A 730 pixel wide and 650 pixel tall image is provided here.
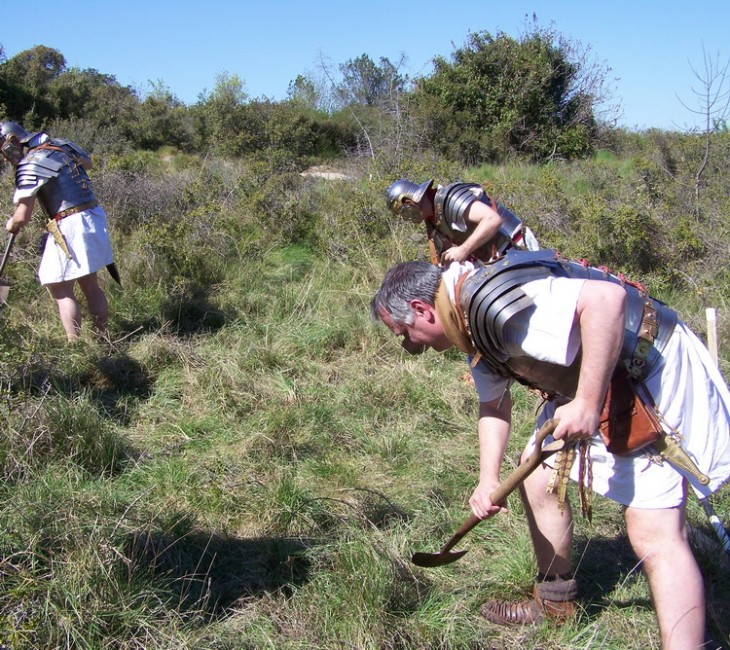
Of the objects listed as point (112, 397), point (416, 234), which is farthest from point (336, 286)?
point (112, 397)

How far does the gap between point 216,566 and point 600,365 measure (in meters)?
1.78

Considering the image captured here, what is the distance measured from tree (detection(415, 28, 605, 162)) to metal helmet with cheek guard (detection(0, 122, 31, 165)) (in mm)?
8667

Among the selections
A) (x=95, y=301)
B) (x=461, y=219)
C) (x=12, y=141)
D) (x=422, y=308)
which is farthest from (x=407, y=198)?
(x=12, y=141)

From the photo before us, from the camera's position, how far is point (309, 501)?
10.2ft

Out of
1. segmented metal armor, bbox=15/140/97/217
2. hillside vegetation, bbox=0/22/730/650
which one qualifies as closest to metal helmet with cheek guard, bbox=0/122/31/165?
segmented metal armor, bbox=15/140/97/217

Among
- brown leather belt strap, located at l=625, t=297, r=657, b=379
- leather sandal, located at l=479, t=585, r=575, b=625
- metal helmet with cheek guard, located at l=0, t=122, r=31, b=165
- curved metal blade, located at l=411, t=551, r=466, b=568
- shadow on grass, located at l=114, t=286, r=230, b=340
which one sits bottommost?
leather sandal, located at l=479, t=585, r=575, b=625

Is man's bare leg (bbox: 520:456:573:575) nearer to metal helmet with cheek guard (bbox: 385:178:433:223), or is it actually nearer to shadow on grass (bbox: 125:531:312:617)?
shadow on grass (bbox: 125:531:312:617)

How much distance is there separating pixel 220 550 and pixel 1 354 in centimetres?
164

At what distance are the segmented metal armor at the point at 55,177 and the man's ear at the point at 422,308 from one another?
3535mm

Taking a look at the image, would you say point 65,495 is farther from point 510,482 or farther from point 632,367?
point 632,367

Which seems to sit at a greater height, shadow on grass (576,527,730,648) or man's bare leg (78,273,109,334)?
man's bare leg (78,273,109,334)

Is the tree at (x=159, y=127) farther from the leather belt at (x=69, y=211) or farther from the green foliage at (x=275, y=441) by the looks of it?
the leather belt at (x=69, y=211)

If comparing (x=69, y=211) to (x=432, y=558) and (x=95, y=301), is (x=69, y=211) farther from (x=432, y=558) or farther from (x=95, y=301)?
(x=432, y=558)

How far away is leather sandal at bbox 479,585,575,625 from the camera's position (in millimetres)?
2520
